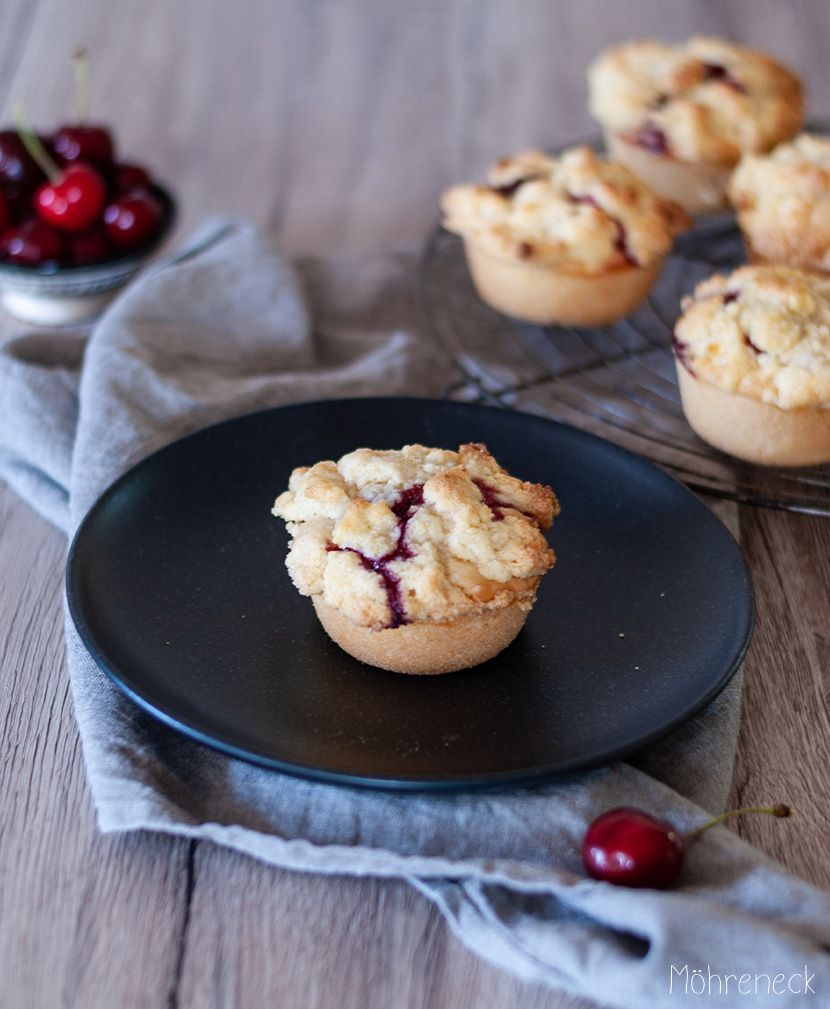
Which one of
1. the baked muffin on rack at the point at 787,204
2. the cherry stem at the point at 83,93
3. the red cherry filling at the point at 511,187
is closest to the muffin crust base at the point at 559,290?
the red cherry filling at the point at 511,187

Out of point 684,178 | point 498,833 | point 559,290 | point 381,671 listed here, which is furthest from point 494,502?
point 684,178

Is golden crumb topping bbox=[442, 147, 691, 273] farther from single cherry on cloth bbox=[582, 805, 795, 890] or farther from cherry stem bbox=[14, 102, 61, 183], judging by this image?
single cherry on cloth bbox=[582, 805, 795, 890]

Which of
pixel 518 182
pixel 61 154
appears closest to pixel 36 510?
pixel 61 154

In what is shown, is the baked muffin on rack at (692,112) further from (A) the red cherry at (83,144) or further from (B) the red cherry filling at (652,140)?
(A) the red cherry at (83,144)

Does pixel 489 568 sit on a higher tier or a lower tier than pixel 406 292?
higher

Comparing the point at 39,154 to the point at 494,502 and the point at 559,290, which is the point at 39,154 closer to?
the point at 559,290

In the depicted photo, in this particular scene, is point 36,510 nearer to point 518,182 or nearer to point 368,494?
point 368,494
